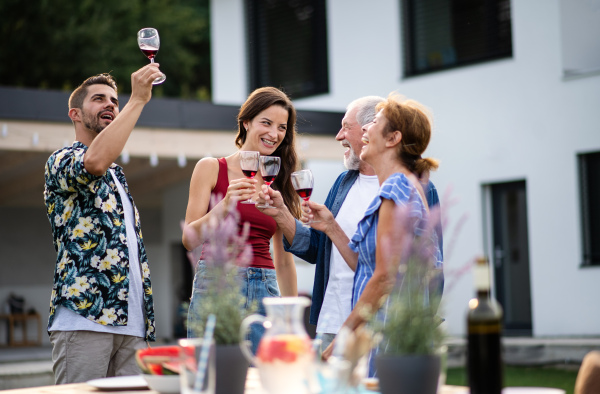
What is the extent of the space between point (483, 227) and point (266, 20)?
5.70 meters

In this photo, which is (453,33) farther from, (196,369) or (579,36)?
(196,369)

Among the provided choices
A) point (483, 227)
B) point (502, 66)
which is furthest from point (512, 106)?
point (483, 227)

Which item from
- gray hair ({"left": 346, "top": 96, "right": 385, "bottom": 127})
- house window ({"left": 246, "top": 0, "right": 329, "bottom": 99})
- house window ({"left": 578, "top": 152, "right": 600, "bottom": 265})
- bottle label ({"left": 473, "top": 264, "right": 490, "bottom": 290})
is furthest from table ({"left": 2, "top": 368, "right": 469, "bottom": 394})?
house window ({"left": 246, "top": 0, "right": 329, "bottom": 99})

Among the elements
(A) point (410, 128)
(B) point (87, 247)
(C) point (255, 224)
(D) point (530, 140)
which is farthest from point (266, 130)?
(D) point (530, 140)

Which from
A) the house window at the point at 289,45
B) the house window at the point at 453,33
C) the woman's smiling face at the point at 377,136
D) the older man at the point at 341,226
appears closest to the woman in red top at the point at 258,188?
the older man at the point at 341,226

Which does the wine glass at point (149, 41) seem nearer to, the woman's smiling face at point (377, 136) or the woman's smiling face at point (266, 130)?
the woman's smiling face at point (266, 130)

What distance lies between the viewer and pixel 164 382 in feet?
6.84

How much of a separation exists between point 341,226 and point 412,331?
153 centimetres

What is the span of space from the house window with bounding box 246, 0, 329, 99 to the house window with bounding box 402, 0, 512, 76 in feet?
5.60

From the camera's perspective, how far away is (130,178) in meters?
12.2

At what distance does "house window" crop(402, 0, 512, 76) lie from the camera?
37.6ft

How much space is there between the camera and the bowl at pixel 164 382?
2080 mm

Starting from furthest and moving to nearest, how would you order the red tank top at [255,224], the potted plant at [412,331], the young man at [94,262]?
the red tank top at [255,224] < the young man at [94,262] < the potted plant at [412,331]

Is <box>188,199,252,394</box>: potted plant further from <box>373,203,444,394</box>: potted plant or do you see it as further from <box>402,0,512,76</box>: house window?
<box>402,0,512,76</box>: house window
